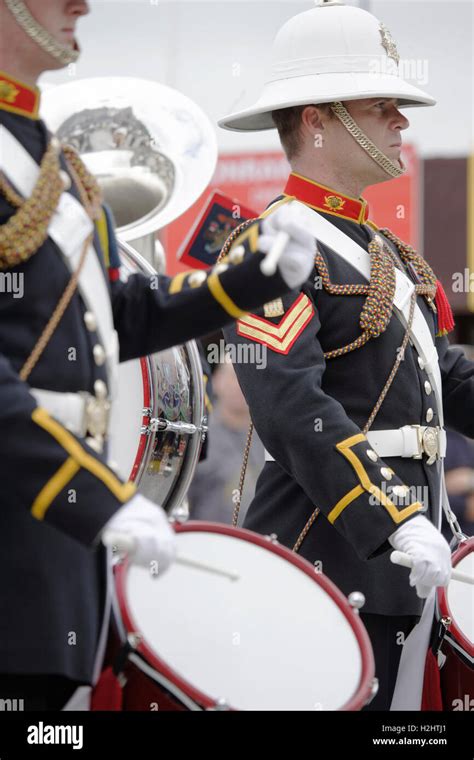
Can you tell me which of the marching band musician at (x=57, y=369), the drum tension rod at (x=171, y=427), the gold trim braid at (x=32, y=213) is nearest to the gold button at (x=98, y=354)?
the marching band musician at (x=57, y=369)

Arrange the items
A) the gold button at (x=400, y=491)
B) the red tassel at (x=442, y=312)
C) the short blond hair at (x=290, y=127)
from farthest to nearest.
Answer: the red tassel at (x=442, y=312), the short blond hair at (x=290, y=127), the gold button at (x=400, y=491)

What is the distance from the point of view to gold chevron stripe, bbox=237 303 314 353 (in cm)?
372

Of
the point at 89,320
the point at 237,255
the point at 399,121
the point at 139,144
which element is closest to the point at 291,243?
the point at 237,255

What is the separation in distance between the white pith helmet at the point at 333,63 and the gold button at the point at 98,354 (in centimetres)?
142

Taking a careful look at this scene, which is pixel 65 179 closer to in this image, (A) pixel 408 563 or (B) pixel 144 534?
(B) pixel 144 534

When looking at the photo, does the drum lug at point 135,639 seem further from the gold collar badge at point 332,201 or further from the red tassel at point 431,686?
the gold collar badge at point 332,201

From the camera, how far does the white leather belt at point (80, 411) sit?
8.73ft

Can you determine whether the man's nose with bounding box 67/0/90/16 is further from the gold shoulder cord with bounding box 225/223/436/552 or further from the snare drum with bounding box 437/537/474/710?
the snare drum with bounding box 437/537/474/710

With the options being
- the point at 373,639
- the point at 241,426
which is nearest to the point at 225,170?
the point at 241,426

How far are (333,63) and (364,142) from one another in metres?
0.22

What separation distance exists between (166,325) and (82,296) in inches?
8.6

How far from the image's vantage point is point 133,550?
249 centimetres

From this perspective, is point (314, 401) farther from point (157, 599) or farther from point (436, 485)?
point (157, 599)

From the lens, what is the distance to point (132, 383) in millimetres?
4719
